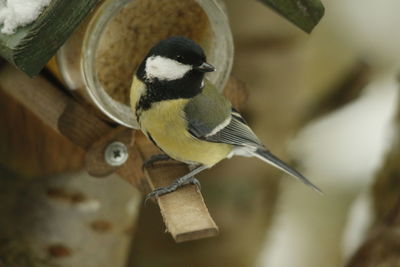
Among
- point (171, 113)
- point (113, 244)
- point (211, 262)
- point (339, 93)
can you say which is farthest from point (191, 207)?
point (339, 93)

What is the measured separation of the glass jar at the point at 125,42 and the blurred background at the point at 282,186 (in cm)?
25

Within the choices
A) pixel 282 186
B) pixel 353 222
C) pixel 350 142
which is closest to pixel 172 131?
pixel 282 186

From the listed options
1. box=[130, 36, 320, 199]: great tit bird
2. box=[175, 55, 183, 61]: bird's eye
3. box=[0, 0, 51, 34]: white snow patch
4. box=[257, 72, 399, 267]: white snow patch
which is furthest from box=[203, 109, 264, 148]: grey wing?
box=[257, 72, 399, 267]: white snow patch

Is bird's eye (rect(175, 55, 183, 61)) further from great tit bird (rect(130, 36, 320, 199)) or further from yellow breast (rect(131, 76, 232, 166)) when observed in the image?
yellow breast (rect(131, 76, 232, 166))

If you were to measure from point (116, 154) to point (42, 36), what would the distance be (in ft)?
1.19

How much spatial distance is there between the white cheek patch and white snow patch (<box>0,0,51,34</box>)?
246mm

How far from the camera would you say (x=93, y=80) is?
5.20 ft

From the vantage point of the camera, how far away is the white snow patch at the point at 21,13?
1.40 meters

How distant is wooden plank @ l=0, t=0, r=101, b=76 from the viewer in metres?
1.37

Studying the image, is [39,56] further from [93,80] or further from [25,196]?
[25,196]

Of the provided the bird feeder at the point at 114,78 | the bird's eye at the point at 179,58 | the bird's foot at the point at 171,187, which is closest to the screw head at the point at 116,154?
the bird feeder at the point at 114,78

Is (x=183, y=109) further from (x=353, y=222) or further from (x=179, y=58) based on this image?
(x=353, y=222)

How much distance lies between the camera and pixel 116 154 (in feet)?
5.38

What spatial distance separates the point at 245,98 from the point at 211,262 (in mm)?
759
